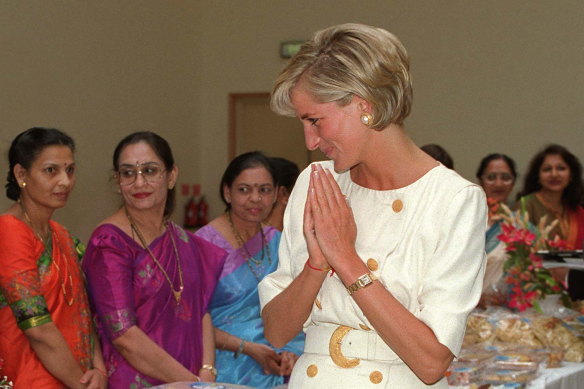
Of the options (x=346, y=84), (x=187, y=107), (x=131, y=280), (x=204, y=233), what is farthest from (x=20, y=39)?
(x=346, y=84)

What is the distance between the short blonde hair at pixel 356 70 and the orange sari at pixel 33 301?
132 centimetres

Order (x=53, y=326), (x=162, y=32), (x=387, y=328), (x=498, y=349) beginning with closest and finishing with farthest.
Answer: (x=387, y=328) → (x=53, y=326) → (x=498, y=349) → (x=162, y=32)

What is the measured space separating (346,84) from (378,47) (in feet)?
0.29

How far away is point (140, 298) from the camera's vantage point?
2.69 metres

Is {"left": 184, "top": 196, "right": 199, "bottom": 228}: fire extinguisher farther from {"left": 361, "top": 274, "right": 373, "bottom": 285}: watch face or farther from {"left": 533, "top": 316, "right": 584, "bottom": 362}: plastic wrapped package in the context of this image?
{"left": 361, "top": 274, "right": 373, "bottom": 285}: watch face

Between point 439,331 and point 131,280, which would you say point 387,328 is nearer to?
point 439,331

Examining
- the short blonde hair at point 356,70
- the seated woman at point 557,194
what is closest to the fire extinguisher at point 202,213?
the seated woman at point 557,194

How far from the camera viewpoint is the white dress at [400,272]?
146 cm

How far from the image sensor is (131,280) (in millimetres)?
2680

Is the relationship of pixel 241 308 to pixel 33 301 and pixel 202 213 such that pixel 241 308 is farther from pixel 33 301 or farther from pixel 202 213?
pixel 202 213

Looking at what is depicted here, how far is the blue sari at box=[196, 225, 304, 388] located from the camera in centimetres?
315

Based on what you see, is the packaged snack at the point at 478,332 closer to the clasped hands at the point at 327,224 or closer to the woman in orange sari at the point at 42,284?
the woman in orange sari at the point at 42,284

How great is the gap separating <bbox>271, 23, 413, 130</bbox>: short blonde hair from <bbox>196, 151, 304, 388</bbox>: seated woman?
1832 mm

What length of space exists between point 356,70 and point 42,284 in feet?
5.00
